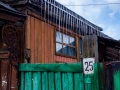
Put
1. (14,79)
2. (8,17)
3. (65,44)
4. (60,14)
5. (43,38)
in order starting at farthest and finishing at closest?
1. (65,44)
2. (60,14)
3. (43,38)
4. (8,17)
5. (14,79)

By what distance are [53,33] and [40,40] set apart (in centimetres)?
108

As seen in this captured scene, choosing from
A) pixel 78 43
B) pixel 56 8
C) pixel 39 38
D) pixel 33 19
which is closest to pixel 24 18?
pixel 33 19

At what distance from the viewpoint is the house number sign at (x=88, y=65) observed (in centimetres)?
405

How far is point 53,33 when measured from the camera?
9281mm

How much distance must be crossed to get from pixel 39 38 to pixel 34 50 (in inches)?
25.2

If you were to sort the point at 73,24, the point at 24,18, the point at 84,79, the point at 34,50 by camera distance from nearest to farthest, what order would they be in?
the point at 84,79 < the point at 24,18 < the point at 34,50 < the point at 73,24

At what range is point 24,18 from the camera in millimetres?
7270

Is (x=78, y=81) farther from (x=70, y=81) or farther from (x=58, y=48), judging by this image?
(x=58, y=48)

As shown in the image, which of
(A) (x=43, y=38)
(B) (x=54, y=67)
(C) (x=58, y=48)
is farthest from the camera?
(C) (x=58, y=48)

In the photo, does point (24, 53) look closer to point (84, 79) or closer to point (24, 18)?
point (24, 18)

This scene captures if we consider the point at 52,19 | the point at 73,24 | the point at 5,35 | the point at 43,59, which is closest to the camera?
the point at 5,35

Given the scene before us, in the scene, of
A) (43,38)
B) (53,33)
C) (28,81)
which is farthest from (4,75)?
(53,33)

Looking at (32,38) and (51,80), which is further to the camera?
(32,38)

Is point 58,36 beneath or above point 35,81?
above
